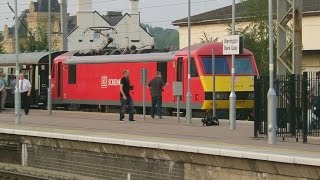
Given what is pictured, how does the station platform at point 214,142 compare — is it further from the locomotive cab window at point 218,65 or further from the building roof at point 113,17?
the building roof at point 113,17

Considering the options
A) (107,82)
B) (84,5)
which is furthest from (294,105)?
(84,5)

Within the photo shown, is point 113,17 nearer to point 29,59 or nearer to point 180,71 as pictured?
point 29,59

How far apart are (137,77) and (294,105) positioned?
58.5 ft

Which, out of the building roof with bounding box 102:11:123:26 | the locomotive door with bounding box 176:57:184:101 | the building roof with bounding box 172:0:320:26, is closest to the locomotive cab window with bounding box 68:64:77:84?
the locomotive door with bounding box 176:57:184:101

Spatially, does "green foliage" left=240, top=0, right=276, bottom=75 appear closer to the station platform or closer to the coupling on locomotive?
the coupling on locomotive

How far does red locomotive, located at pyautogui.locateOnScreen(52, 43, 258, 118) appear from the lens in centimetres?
3147

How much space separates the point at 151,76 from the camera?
3428cm

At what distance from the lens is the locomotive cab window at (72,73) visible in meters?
40.3

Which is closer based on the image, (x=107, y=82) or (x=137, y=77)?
(x=137, y=77)

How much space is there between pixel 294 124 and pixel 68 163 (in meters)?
5.56

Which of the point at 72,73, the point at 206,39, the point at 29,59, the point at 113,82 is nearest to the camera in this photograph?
the point at 113,82

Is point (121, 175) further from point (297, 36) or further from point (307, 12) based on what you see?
point (307, 12)

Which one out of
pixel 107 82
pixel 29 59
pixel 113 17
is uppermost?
pixel 113 17

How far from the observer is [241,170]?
14.0 m
